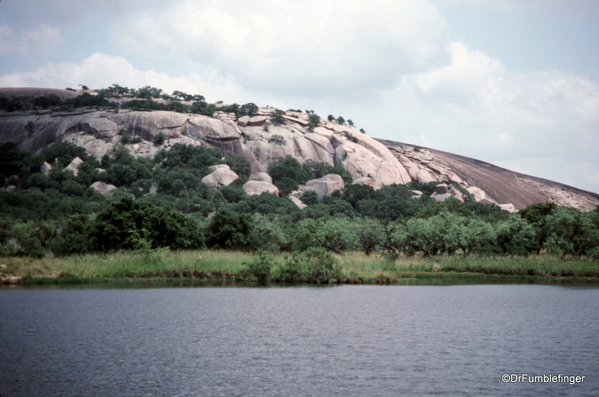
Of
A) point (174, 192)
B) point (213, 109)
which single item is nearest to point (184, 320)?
point (174, 192)

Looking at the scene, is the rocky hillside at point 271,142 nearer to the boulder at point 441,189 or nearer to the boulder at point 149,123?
the boulder at point 149,123

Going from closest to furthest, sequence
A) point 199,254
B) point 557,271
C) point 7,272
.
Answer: point 7,272, point 199,254, point 557,271

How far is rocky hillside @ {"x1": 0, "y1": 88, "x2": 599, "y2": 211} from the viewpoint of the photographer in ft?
438

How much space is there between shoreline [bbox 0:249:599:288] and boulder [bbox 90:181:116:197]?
7814 cm

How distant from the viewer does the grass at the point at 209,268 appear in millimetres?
33031

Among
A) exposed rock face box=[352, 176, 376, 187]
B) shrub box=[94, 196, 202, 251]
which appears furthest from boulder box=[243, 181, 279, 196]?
shrub box=[94, 196, 202, 251]

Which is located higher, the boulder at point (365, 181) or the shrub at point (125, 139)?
the shrub at point (125, 139)

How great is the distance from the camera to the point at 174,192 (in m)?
114

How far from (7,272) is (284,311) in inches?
757

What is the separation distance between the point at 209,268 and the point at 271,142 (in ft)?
360

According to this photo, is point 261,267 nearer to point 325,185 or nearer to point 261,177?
point 325,185

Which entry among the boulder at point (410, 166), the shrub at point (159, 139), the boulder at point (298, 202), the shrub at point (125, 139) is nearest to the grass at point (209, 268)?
the boulder at point (298, 202)

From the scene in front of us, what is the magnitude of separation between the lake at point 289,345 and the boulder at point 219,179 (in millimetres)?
92582

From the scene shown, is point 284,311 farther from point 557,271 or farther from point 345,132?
point 345,132
